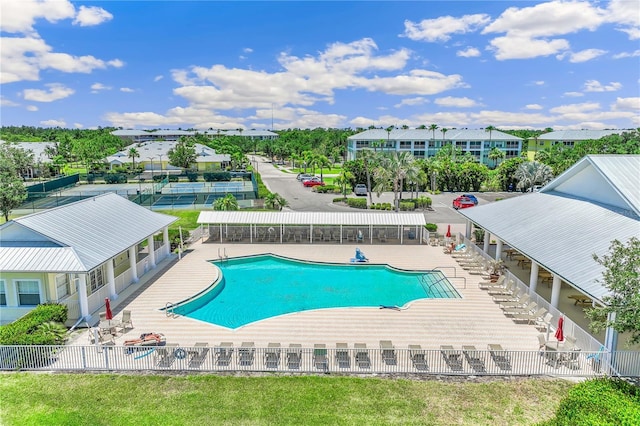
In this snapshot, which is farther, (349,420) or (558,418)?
(349,420)

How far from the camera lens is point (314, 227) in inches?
1298

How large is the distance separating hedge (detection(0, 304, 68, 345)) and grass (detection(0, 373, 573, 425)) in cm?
122

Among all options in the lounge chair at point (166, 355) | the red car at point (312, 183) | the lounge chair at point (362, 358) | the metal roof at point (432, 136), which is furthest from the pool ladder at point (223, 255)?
the metal roof at point (432, 136)

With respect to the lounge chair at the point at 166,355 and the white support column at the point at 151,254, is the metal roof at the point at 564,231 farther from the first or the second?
the white support column at the point at 151,254

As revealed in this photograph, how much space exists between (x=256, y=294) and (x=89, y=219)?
9525mm

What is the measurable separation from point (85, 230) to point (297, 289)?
11.2 meters

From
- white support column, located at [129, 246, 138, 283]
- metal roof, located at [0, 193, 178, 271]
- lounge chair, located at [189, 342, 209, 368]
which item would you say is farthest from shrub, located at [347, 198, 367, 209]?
lounge chair, located at [189, 342, 209, 368]

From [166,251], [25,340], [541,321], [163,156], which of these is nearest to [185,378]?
[25,340]

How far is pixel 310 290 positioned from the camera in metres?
23.1

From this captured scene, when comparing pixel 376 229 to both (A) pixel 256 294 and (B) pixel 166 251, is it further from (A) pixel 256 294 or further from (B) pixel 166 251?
(B) pixel 166 251

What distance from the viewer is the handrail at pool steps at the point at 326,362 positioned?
1370 cm

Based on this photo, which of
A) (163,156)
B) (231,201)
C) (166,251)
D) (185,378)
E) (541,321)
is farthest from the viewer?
(163,156)

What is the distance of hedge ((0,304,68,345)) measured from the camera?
14.2m

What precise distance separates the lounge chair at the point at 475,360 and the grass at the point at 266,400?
0.78 m
